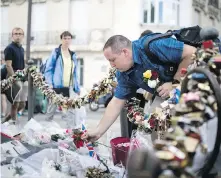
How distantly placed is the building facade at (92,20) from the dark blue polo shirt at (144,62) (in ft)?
80.7

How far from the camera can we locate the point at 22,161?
15.2ft

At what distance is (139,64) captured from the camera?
11.1ft

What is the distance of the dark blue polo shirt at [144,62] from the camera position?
312 cm

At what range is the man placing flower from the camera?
10.2 feet

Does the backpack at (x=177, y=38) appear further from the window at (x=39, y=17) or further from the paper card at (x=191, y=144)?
the window at (x=39, y=17)

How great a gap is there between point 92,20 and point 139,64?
26790 mm

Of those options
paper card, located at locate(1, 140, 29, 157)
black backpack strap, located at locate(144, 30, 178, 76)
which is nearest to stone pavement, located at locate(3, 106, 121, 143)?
paper card, located at locate(1, 140, 29, 157)

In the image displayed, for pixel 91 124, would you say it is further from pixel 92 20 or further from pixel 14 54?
pixel 92 20

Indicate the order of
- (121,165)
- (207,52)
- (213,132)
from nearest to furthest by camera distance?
(213,132), (207,52), (121,165)

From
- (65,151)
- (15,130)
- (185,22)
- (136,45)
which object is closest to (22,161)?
(65,151)

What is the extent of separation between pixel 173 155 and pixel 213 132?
12.9 inches

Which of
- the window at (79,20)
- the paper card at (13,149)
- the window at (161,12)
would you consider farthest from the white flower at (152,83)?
the window at (79,20)

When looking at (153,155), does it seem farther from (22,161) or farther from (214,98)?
(22,161)

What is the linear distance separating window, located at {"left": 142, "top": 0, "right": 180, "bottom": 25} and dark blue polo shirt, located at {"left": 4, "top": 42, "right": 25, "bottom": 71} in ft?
→ 72.0
